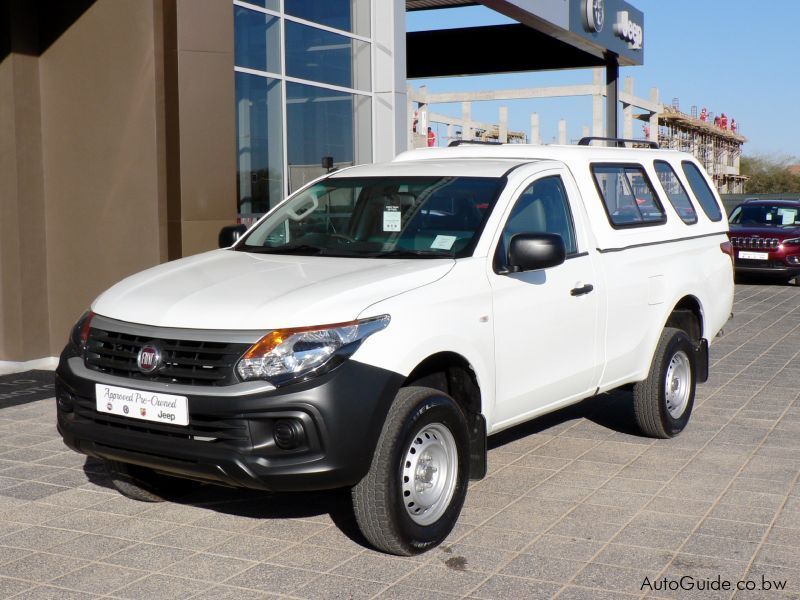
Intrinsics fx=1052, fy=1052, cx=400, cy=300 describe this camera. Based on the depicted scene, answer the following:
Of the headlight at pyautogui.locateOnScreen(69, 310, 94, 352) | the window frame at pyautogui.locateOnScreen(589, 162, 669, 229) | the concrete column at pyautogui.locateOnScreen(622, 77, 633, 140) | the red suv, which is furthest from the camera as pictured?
the concrete column at pyautogui.locateOnScreen(622, 77, 633, 140)

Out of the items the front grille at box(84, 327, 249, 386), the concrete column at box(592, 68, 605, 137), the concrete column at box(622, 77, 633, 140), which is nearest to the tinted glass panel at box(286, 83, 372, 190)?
the front grille at box(84, 327, 249, 386)

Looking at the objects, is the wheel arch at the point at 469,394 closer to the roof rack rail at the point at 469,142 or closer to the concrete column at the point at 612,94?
the roof rack rail at the point at 469,142

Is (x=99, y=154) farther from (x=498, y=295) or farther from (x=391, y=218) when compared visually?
(x=498, y=295)

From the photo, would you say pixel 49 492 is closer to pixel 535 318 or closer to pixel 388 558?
pixel 388 558

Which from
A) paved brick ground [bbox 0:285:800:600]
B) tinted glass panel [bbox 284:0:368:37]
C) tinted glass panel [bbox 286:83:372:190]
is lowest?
paved brick ground [bbox 0:285:800:600]

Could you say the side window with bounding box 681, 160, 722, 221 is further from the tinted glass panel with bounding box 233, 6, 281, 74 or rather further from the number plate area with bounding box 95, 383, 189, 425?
the tinted glass panel with bounding box 233, 6, 281, 74

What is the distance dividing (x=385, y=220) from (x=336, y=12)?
7.64 metres

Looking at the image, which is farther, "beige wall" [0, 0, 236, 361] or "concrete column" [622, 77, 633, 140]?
"concrete column" [622, 77, 633, 140]

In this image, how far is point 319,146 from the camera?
12586mm

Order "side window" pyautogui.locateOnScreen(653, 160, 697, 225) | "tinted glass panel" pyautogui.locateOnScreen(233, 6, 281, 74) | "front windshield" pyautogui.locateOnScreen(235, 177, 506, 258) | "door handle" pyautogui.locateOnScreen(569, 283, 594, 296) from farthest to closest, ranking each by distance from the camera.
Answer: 1. "tinted glass panel" pyautogui.locateOnScreen(233, 6, 281, 74)
2. "side window" pyautogui.locateOnScreen(653, 160, 697, 225)
3. "door handle" pyautogui.locateOnScreen(569, 283, 594, 296)
4. "front windshield" pyautogui.locateOnScreen(235, 177, 506, 258)

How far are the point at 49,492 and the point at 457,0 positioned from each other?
54.2ft

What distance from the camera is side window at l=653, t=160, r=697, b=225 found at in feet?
24.4

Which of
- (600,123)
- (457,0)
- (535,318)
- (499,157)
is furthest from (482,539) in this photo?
(600,123)

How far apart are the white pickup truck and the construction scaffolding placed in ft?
165
